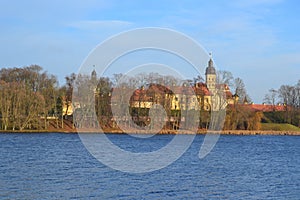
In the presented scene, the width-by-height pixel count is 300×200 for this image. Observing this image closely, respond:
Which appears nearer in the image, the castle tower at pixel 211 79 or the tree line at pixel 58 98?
the tree line at pixel 58 98

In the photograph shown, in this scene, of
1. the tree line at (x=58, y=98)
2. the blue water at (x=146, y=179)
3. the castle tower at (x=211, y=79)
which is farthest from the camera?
the castle tower at (x=211, y=79)

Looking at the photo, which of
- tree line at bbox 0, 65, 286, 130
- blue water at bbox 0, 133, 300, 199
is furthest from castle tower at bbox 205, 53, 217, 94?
blue water at bbox 0, 133, 300, 199

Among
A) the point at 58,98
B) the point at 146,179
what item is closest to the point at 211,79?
the point at 58,98

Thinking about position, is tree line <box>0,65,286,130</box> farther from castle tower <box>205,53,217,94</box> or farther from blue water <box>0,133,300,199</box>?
blue water <box>0,133,300,199</box>

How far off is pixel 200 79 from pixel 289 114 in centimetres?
2478

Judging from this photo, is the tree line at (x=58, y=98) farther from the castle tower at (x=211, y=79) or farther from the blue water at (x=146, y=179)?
the blue water at (x=146, y=179)

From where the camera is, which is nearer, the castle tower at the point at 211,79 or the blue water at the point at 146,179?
the blue water at the point at 146,179

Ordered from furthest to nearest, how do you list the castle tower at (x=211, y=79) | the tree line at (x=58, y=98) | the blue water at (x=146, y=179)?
the castle tower at (x=211, y=79) → the tree line at (x=58, y=98) → the blue water at (x=146, y=179)

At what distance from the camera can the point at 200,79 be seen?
206 feet

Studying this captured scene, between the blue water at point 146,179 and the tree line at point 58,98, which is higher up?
the tree line at point 58,98

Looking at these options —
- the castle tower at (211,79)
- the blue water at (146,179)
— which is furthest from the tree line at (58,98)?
the blue water at (146,179)

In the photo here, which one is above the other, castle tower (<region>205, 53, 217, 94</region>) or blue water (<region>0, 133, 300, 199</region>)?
castle tower (<region>205, 53, 217, 94</region>)

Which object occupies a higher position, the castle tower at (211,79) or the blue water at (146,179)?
the castle tower at (211,79)

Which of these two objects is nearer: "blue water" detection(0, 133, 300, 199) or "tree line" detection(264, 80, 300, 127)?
Answer: "blue water" detection(0, 133, 300, 199)
